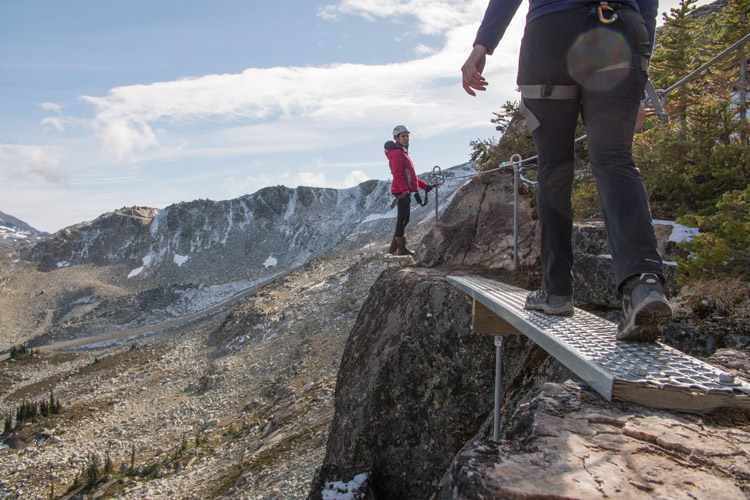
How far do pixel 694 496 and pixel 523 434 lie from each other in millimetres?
635

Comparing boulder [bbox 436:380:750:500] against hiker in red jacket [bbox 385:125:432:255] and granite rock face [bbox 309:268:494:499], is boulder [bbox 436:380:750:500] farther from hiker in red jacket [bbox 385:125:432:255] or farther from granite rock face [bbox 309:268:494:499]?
hiker in red jacket [bbox 385:125:432:255]

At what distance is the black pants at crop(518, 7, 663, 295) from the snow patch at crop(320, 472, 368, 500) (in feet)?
12.4

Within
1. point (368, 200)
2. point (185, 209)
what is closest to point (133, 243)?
point (185, 209)

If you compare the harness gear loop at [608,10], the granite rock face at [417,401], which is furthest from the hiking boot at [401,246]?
the harness gear loop at [608,10]

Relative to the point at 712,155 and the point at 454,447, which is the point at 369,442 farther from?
the point at 712,155

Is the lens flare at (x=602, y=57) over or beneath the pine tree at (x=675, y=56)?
beneath

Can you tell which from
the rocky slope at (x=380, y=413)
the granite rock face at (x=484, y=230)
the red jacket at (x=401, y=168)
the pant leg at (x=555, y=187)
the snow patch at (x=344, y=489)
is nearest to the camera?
the rocky slope at (x=380, y=413)

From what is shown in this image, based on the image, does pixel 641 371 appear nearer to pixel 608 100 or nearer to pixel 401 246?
pixel 608 100

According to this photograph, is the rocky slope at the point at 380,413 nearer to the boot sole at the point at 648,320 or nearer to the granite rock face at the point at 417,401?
the granite rock face at the point at 417,401

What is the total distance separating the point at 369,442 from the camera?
16.8 ft

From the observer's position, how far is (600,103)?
244 cm

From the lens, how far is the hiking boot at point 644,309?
7.00ft

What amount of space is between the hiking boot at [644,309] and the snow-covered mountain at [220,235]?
7258 centimetres

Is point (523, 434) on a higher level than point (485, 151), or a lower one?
lower
